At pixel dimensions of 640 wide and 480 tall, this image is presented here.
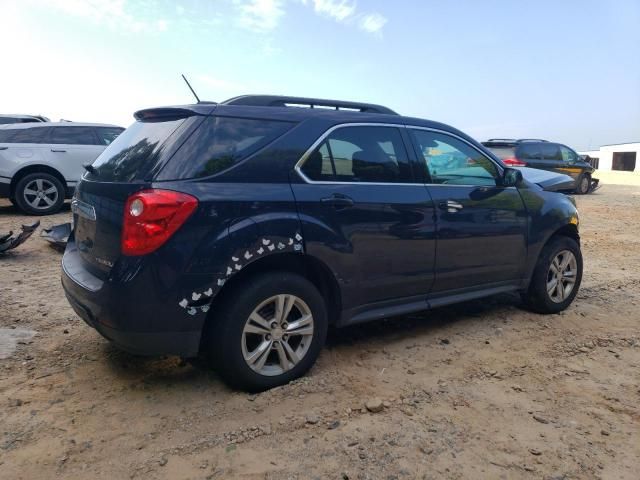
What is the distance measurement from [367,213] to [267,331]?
1.00 m

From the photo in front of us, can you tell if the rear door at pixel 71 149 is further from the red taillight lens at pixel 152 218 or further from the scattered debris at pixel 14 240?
the red taillight lens at pixel 152 218

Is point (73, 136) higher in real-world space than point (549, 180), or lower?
higher

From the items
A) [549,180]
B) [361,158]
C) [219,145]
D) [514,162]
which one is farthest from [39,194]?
[514,162]

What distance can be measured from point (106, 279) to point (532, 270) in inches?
138

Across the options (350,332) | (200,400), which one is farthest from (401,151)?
(200,400)

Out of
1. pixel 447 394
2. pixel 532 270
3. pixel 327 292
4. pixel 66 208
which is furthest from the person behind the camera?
pixel 66 208

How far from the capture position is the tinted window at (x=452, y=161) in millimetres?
3936

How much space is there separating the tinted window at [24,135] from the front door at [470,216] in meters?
7.94

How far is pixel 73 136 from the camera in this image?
968 centimetres

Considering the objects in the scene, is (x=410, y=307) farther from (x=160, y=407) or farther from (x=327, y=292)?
(x=160, y=407)

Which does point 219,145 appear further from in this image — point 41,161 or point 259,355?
point 41,161

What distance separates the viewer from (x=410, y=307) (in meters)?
3.82

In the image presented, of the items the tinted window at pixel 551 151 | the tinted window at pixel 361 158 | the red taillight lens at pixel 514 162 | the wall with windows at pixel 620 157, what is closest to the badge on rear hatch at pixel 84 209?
the tinted window at pixel 361 158

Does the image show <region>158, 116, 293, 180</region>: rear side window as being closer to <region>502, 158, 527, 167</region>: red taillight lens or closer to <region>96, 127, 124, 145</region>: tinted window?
<region>96, 127, 124, 145</region>: tinted window
